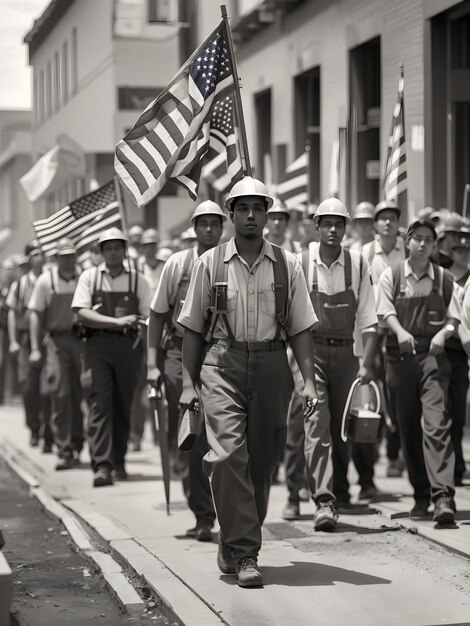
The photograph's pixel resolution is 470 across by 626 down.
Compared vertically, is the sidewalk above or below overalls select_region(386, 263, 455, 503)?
below

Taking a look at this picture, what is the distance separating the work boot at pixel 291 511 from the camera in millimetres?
10445

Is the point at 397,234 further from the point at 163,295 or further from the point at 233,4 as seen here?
the point at 233,4

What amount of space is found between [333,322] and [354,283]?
30cm

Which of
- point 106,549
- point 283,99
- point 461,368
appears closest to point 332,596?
point 106,549

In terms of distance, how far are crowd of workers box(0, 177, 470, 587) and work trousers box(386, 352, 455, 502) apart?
0.04ft

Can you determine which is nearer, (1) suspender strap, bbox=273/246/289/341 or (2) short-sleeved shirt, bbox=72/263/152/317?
(1) suspender strap, bbox=273/246/289/341

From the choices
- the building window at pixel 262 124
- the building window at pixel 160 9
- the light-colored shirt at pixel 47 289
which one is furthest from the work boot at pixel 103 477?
the building window at pixel 160 9

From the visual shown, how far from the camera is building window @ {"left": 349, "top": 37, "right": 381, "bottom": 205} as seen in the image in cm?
1809

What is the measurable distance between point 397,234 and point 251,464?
428 centimetres

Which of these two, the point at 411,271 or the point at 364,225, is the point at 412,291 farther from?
the point at 364,225

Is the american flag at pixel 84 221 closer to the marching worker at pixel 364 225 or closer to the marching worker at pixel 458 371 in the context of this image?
the marching worker at pixel 364 225

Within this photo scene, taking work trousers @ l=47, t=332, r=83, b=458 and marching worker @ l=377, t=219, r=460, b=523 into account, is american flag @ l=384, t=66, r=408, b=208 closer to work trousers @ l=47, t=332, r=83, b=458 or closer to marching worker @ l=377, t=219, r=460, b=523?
marching worker @ l=377, t=219, r=460, b=523

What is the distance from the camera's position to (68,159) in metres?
19.9

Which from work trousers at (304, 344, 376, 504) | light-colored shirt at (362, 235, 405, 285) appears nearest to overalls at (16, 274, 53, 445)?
light-colored shirt at (362, 235, 405, 285)
